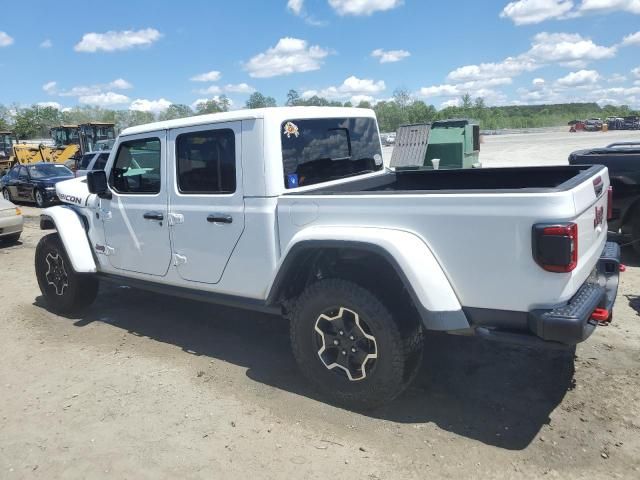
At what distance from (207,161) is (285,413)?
1965 millimetres

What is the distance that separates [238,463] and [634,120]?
248 ft

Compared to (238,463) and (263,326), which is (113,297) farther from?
(238,463)

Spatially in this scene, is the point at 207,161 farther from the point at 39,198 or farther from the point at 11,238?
the point at 39,198

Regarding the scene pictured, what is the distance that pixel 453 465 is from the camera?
9.36 feet

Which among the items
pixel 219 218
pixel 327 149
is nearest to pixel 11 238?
pixel 219 218

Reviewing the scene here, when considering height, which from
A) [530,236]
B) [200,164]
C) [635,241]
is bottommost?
[635,241]

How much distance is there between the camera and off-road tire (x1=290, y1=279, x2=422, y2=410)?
3.16 meters

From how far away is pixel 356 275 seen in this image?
3416 mm

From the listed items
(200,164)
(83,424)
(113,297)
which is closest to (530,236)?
(200,164)

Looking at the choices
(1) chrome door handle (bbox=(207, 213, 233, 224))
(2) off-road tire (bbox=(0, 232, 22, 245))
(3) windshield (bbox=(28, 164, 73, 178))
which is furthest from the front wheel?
(1) chrome door handle (bbox=(207, 213, 233, 224))

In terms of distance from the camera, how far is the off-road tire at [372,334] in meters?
3.16

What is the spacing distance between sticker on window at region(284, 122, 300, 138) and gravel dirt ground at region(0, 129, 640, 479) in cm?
184

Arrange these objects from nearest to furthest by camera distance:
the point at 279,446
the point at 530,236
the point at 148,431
Answer: the point at 530,236, the point at 279,446, the point at 148,431

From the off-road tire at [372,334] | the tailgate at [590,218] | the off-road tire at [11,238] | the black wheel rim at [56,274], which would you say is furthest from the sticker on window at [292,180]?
the off-road tire at [11,238]
